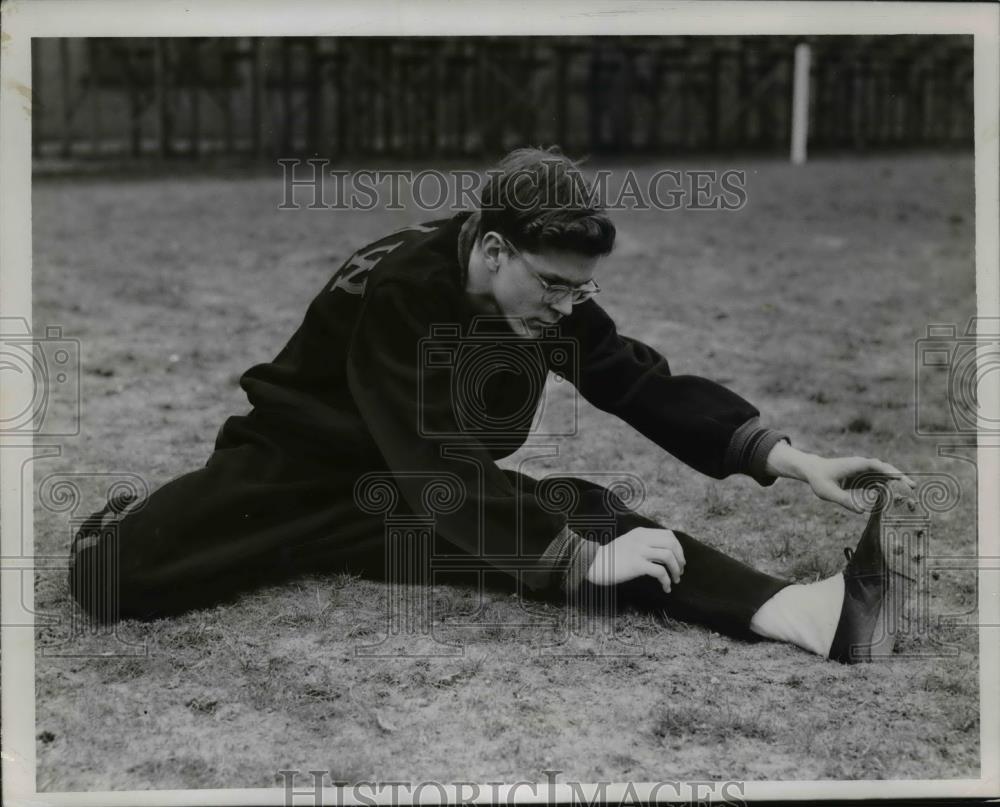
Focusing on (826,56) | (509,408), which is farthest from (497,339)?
(826,56)

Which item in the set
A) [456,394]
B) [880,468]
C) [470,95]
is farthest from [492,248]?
[470,95]

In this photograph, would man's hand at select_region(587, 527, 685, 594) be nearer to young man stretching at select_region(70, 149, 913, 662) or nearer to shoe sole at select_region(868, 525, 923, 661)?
young man stretching at select_region(70, 149, 913, 662)

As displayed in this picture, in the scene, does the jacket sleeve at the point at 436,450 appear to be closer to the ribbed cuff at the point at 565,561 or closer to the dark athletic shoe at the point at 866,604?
the ribbed cuff at the point at 565,561

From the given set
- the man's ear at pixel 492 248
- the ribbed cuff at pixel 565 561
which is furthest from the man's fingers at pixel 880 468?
the man's ear at pixel 492 248

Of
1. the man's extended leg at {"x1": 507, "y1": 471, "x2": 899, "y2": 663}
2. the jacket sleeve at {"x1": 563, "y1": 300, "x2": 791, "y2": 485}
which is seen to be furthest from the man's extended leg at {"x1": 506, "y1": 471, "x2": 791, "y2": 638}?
the jacket sleeve at {"x1": 563, "y1": 300, "x2": 791, "y2": 485}

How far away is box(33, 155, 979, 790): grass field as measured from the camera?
3355 mm

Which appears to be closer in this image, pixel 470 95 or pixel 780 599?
pixel 780 599

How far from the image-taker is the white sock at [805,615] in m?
3.64

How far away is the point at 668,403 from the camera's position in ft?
→ 12.7

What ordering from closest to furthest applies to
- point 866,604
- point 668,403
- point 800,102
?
point 866,604, point 668,403, point 800,102

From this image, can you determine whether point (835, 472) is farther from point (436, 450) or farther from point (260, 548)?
point (260, 548)

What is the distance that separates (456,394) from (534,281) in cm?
41

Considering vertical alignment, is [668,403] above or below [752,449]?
above

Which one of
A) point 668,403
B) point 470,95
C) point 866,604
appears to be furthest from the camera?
point 470,95
